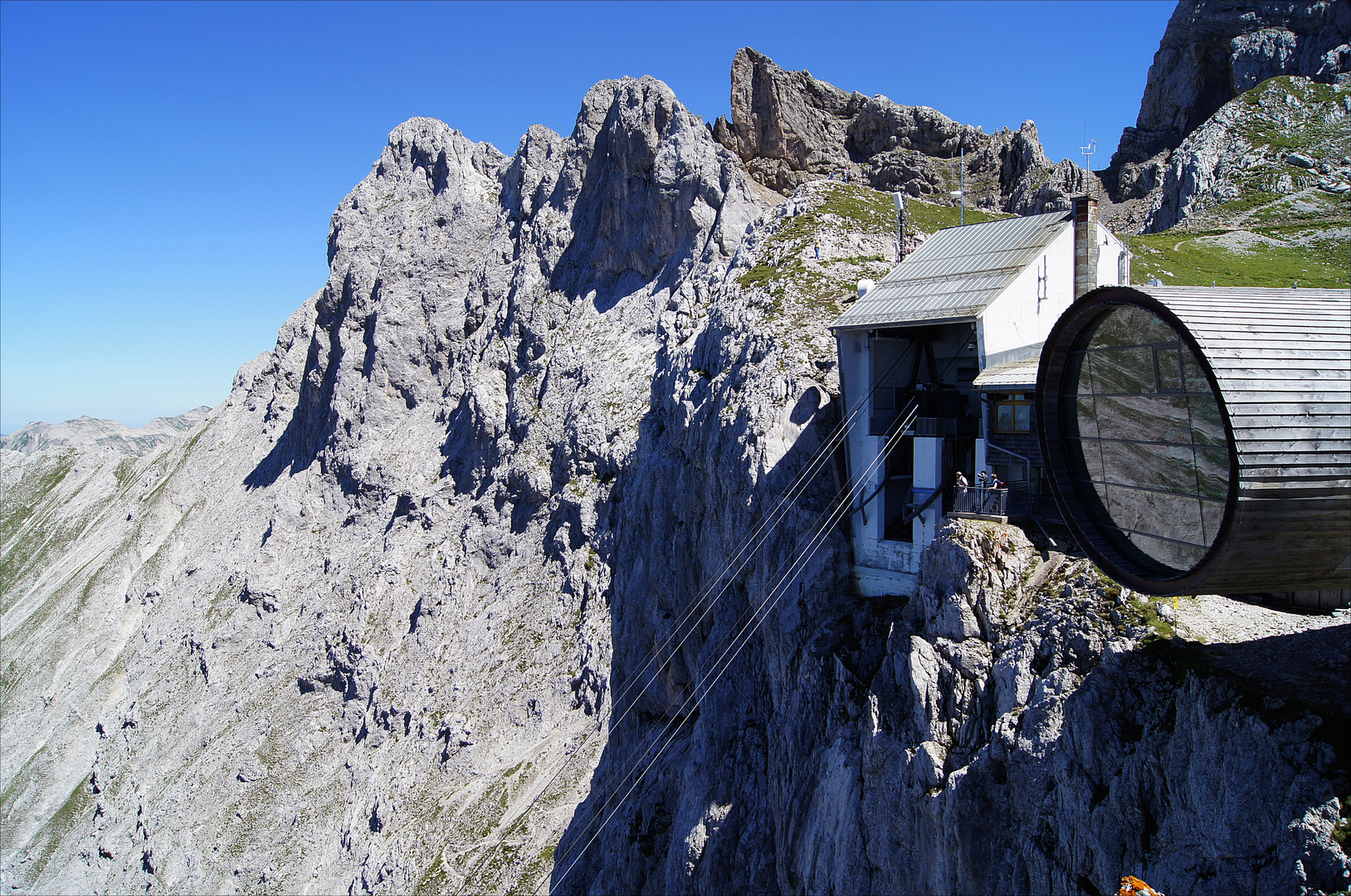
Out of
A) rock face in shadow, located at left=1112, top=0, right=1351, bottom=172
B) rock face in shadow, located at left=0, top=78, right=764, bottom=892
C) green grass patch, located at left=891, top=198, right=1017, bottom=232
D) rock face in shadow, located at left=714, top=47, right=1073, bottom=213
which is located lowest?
rock face in shadow, located at left=0, top=78, right=764, bottom=892

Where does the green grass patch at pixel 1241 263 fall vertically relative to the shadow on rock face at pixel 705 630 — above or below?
above

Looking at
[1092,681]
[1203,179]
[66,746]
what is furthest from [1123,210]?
[66,746]

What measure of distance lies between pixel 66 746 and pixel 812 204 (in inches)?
3471

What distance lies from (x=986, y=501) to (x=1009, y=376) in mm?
4023

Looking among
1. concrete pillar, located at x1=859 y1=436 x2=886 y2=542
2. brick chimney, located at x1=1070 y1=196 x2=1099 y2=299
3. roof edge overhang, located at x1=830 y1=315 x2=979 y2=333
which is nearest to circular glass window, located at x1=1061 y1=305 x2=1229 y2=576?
roof edge overhang, located at x1=830 y1=315 x2=979 y2=333

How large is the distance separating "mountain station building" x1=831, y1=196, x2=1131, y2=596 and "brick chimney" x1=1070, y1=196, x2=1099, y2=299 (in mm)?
39

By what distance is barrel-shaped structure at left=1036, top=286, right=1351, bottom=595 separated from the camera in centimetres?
1327

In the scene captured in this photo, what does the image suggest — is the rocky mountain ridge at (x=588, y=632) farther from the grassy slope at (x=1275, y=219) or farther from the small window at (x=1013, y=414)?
the grassy slope at (x=1275, y=219)

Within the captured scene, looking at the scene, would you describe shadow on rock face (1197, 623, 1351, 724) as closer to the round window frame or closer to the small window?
the round window frame

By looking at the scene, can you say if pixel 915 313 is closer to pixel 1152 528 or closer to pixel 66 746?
pixel 1152 528

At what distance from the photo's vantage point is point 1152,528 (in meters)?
16.2

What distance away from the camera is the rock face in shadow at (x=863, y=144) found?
228 feet

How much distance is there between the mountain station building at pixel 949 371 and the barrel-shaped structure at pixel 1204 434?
16.1ft

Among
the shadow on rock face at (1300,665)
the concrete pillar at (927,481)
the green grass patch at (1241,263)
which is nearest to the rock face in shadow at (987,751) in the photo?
the shadow on rock face at (1300,665)
